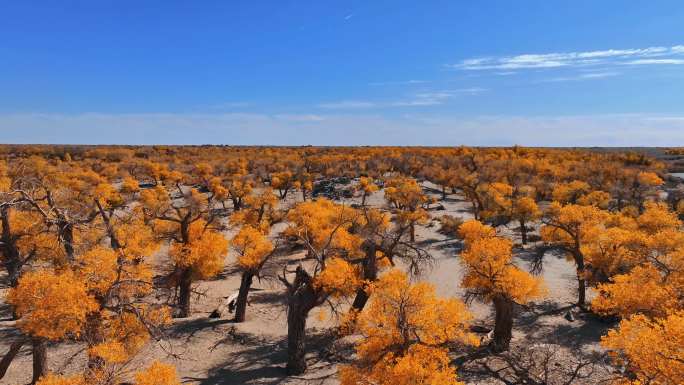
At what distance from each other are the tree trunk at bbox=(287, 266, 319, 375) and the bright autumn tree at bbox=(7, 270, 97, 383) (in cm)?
874

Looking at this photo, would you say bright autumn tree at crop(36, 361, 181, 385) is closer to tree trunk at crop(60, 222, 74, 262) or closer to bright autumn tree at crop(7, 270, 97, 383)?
bright autumn tree at crop(7, 270, 97, 383)

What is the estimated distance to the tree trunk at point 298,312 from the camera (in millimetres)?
20734

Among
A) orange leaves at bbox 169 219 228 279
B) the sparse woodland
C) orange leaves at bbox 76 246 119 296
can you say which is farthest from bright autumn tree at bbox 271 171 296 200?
orange leaves at bbox 76 246 119 296

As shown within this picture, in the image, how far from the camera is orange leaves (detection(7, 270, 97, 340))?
50.1ft

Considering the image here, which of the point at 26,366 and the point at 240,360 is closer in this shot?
the point at 26,366

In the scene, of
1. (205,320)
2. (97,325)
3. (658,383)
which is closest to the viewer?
(658,383)

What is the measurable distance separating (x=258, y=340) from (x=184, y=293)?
6.05 meters

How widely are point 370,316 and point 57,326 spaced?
12434 millimetres

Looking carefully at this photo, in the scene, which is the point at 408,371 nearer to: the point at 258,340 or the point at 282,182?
the point at 258,340

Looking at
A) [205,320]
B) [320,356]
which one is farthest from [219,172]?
[320,356]

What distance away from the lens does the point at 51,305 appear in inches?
610

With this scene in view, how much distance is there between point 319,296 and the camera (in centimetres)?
2103

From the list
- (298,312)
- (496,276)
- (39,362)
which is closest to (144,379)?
(39,362)

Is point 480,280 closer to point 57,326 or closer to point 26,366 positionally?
point 57,326
